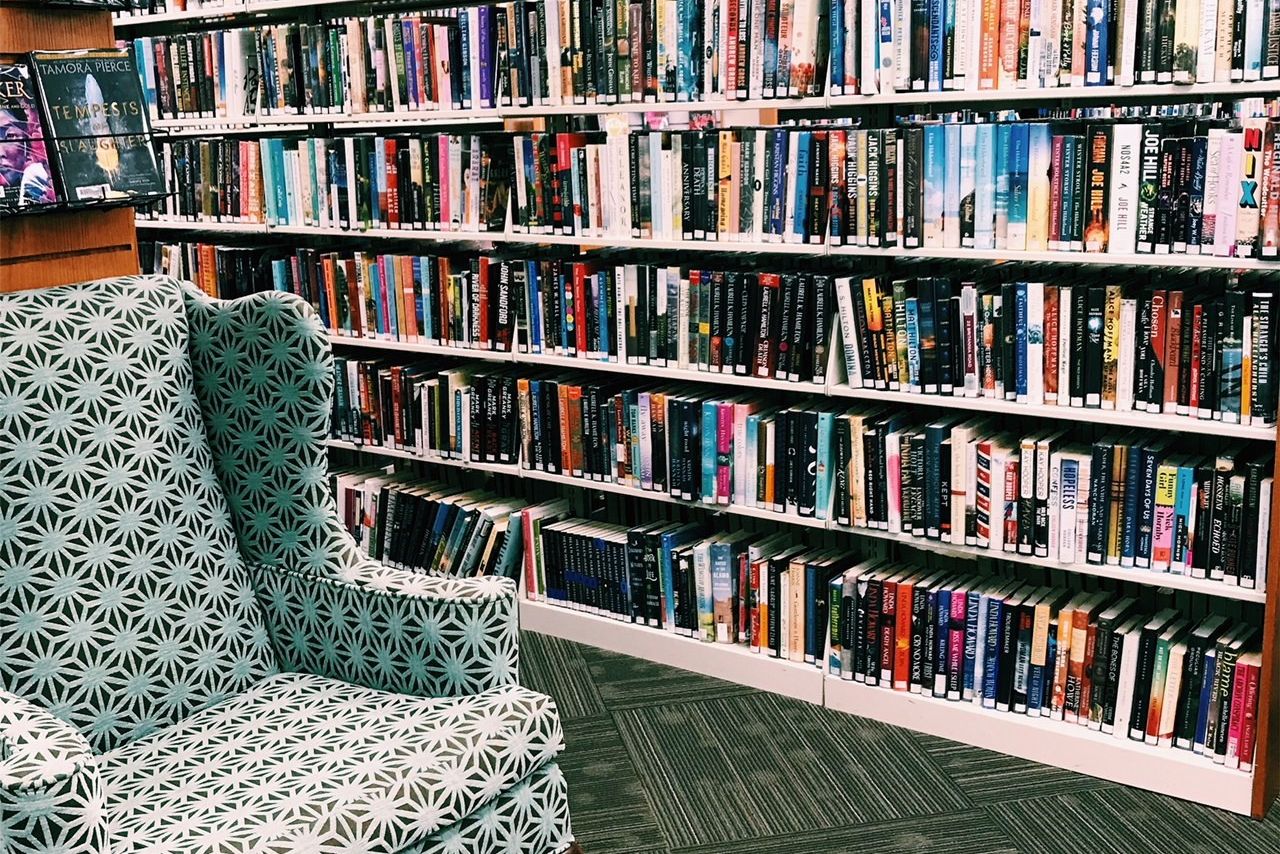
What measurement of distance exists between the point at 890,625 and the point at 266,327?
162 cm

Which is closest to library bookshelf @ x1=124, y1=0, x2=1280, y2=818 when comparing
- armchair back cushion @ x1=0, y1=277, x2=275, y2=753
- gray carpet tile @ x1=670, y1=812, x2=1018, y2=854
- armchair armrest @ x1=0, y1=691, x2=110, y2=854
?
gray carpet tile @ x1=670, y1=812, x2=1018, y2=854

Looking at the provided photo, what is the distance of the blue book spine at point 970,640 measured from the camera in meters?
3.04

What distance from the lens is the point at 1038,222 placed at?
282 centimetres

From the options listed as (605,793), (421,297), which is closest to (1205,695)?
(605,793)

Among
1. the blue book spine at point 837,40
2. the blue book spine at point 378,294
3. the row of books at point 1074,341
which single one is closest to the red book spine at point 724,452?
the row of books at point 1074,341

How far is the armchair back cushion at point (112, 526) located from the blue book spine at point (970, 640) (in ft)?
5.13

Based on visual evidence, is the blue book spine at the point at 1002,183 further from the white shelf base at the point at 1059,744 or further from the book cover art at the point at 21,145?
the book cover art at the point at 21,145

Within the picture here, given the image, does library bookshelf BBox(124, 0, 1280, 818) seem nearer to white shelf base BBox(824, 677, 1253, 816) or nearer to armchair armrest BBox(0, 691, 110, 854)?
white shelf base BBox(824, 677, 1253, 816)

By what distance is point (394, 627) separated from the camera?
2.36 meters

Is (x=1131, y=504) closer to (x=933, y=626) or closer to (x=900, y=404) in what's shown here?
(x=933, y=626)

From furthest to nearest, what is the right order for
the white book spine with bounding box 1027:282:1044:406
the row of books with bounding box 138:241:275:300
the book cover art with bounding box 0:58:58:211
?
the row of books with bounding box 138:241:275:300
the white book spine with bounding box 1027:282:1044:406
the book cover art with bounding box 0:58:58:211

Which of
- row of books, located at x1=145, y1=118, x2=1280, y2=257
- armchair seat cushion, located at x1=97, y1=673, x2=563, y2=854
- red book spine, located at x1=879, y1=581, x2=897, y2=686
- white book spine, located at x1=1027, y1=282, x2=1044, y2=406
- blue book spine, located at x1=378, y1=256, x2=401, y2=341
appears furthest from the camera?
blue book spine, located at x1=378, y1=256, x2=401, y2=341

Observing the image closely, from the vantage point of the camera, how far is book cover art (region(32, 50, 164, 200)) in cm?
243

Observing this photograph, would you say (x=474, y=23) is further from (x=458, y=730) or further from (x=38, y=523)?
(x=458, y=730)
